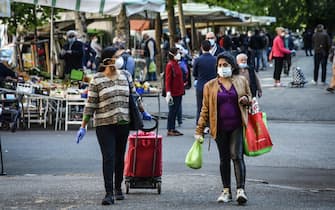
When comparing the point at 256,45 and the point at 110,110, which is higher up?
the point at 110,110

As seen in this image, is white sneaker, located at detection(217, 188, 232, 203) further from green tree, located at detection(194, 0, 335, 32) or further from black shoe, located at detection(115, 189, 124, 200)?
green tree, located at detection(194, 0, 335, 32)

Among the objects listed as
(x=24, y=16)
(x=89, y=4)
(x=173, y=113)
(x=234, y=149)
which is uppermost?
(x=89, y=4)

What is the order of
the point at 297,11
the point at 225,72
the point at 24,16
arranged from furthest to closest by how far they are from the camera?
the point at 297,11 → the point at 24,16 → the point at 225,72

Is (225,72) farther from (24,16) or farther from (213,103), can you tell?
(24,16)

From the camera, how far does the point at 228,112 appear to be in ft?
31.3

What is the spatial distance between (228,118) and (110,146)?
4.22ft

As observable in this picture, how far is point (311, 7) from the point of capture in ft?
269

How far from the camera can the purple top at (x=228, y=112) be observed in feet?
31.3

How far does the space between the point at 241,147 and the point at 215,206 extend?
0.69m

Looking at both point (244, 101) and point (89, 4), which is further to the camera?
point (89, 4)

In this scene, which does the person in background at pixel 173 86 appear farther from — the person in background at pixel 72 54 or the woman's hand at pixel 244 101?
the woman's hand at pixel 244 101

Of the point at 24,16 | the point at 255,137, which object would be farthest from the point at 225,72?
the point at 24,16

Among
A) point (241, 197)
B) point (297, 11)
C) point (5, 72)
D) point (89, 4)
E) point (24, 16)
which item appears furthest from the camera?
point (297, 11)

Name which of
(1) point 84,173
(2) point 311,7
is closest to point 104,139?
(1) point 84,173
